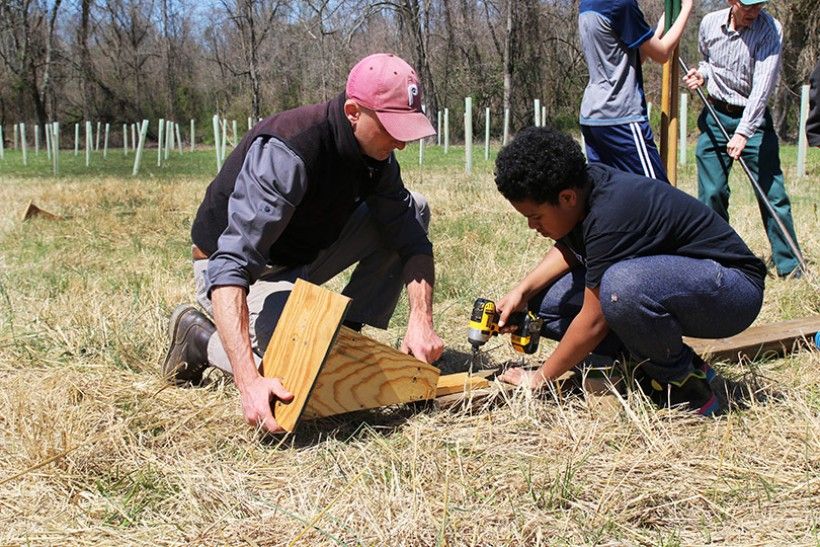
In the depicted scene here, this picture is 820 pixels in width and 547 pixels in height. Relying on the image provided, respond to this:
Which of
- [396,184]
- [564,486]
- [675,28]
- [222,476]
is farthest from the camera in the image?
A: [675,28]

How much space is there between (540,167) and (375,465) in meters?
1.00

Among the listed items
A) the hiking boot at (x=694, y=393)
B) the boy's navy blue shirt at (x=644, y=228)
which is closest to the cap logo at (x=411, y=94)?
the boy's navy blue shirt at (x=644, y=228)

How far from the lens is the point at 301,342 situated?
7.98 feet

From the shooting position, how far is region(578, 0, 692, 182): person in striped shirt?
12.6 feet

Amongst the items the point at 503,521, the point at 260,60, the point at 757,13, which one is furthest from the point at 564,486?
the point at 260,60

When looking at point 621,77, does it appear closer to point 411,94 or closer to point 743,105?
point 743,105

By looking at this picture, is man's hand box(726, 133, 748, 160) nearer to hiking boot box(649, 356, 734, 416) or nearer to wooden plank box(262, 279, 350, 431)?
hiking boot box(649, 356, 734, 416)

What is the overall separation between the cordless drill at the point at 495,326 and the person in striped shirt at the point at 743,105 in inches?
87.8

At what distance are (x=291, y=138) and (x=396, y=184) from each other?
2.07ft

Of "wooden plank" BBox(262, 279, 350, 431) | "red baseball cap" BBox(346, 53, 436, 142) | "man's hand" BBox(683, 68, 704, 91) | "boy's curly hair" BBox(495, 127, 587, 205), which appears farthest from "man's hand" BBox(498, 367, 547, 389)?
"man's hand" BBox(683, 68, 704, 91)

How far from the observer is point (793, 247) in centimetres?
429

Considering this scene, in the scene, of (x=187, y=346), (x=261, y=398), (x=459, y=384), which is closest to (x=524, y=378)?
(x=459, y=384)

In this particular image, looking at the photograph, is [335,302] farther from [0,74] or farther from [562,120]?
[0,74]

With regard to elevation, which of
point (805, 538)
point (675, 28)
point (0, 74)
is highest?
point (0, 74)
